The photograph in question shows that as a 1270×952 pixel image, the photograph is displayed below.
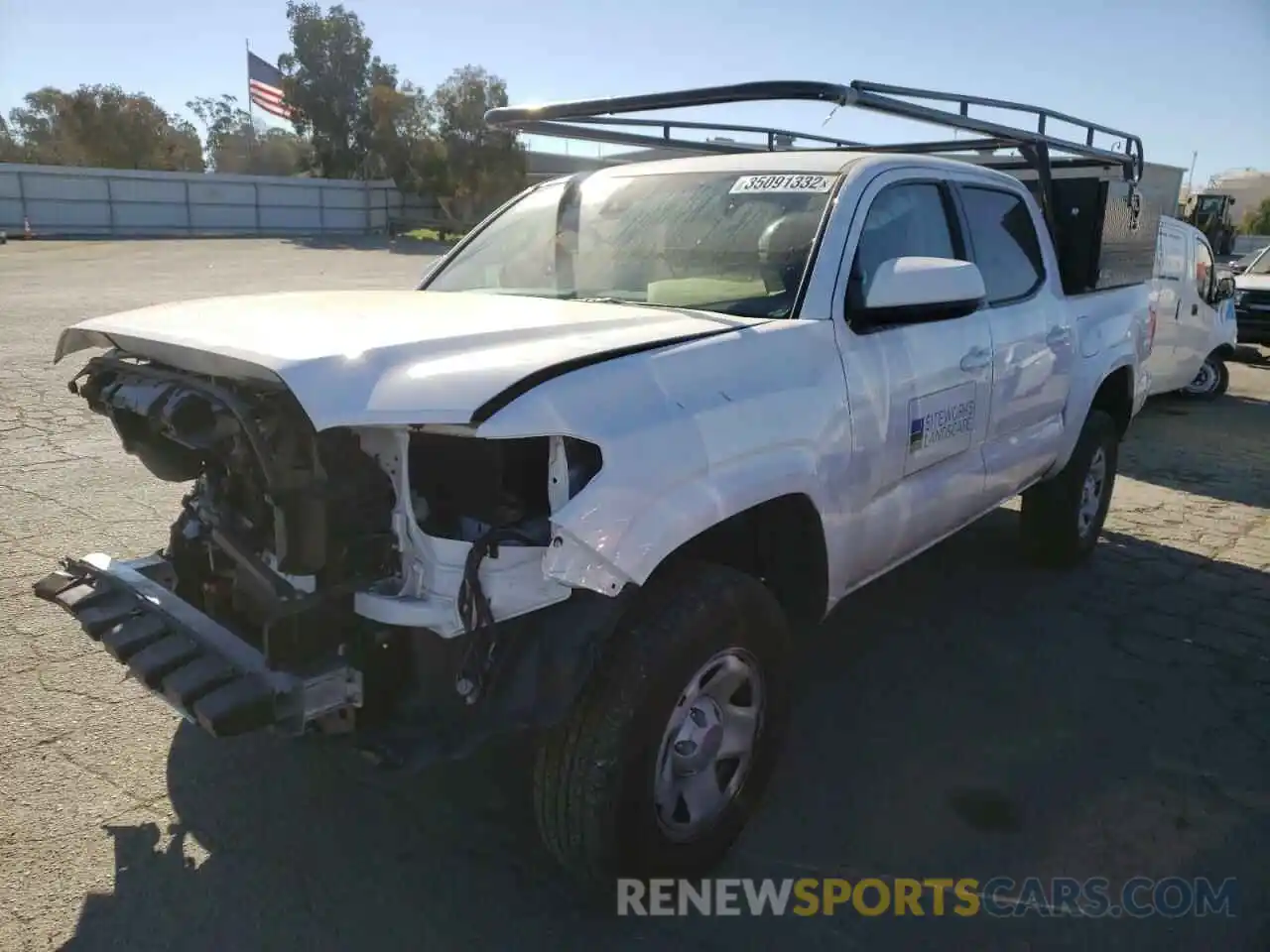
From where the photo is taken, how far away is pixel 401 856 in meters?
2.84

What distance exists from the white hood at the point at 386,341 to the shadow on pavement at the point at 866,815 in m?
1.38

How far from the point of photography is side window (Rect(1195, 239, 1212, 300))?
407 inches

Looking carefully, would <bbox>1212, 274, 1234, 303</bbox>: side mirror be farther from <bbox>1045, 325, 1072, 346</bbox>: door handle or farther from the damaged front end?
the damaged front end

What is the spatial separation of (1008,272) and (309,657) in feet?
11.4

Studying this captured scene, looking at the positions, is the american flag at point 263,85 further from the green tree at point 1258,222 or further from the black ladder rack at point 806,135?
the green tree at point 1258,222

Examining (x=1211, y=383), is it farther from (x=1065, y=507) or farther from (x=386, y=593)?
(x=386, y=593)

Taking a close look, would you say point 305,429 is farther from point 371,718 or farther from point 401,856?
point 401,856

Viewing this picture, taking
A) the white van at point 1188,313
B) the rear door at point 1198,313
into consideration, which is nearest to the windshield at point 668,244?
the white van at point 1188,313

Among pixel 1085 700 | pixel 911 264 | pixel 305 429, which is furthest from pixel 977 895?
pixel 305 429

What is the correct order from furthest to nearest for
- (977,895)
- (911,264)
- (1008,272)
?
(1008,272), (911,264), (977,895)

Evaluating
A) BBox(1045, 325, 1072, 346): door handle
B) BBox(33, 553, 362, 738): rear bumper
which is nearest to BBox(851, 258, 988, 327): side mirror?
BBox(1045, 325, 1072, 346): door handle

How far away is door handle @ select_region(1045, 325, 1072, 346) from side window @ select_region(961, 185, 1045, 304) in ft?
0.72

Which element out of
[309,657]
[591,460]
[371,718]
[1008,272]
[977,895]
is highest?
[1008,272]

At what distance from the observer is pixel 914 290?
3113 millimetres
